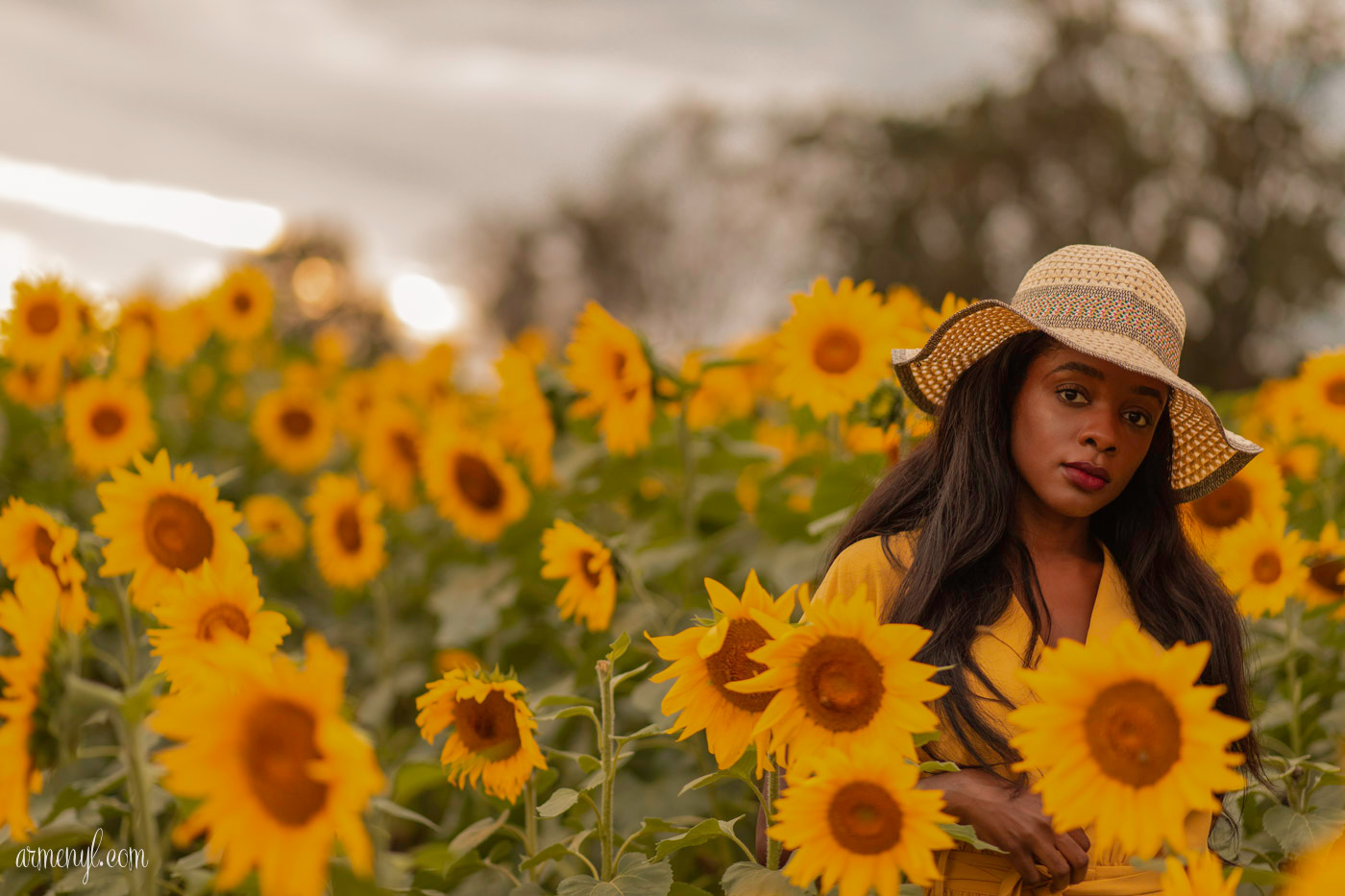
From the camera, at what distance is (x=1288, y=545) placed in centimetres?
273

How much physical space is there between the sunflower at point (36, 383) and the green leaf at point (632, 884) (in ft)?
11.4

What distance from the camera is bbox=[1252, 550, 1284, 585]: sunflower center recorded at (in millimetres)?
2783

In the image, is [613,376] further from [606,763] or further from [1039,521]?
[606,763]

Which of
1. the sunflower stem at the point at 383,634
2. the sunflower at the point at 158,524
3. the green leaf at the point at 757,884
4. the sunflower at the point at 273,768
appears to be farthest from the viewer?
the sunflower stem at the point at 383,634

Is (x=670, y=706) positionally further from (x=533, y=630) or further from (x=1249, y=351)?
(x=1249, y=351)

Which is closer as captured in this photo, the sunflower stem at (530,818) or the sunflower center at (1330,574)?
the sunflower stem at (530,818)

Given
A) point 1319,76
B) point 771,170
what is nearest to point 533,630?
point 1319,76

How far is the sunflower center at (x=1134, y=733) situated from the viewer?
136 cm

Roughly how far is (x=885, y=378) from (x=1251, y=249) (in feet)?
55.6

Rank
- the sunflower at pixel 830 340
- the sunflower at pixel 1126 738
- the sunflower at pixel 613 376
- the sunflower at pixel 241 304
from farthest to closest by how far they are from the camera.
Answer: the sunflower at pixel 241 304 → the sunflower at pixel 613 376 → the sunflower at pixel 830 340 → the sunflower at pixel 1126 738

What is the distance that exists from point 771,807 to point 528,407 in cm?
204

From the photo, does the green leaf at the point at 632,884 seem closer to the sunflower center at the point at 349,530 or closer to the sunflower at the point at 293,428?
the sunflower center at the point at 349,530

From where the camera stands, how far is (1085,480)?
2150 millimetres

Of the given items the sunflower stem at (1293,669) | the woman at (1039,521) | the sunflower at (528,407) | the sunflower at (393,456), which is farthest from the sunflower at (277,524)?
the sunflower stem at (1293,669)
